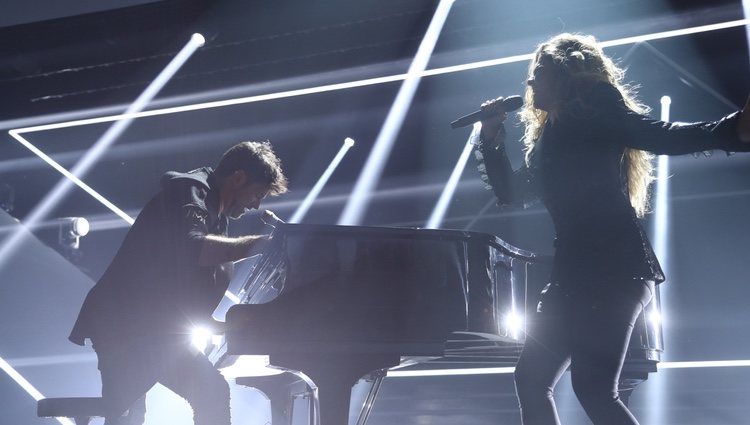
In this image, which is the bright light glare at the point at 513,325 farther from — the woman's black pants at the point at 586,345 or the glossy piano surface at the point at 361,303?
the woman's black pants at the point at 586,345

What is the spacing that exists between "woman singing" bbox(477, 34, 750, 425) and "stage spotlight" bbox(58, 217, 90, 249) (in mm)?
3940

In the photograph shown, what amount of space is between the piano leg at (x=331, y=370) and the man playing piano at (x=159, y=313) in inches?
18.3

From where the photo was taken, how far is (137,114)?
4977 mm

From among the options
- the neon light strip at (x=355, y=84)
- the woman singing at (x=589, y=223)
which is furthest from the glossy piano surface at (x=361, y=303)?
the neon light strip at (x=355, y=84)

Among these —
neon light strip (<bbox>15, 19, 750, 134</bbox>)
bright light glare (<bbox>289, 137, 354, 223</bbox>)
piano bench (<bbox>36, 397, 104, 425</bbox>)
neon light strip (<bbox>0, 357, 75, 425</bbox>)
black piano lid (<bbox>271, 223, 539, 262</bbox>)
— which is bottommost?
piano bench (<bbox>36, 397, 104, 425</bbox>)

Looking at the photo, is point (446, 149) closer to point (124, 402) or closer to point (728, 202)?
point (728, 202)

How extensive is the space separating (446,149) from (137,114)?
203 cm

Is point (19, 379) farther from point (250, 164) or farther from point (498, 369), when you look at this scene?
point (250, 164)

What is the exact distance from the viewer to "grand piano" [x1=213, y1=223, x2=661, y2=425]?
6.39ft

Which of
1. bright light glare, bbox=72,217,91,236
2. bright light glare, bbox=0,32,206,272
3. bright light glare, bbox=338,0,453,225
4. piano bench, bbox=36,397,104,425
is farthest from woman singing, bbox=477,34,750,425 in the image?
bright light glare, bbox=72,217,91,236

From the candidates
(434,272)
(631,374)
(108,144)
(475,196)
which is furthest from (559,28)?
(108,144)

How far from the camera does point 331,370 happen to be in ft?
6.45

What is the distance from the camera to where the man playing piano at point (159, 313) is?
2.37m

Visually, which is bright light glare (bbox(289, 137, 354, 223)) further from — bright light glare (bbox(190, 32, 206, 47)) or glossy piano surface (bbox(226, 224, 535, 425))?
glossy piano surface (bbox(226, 224, 535, 425))
